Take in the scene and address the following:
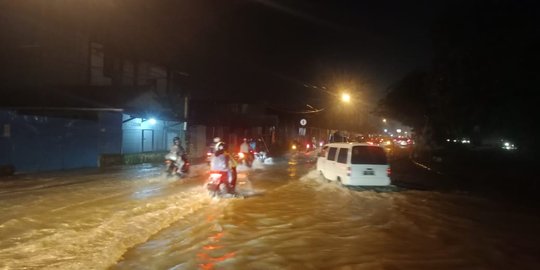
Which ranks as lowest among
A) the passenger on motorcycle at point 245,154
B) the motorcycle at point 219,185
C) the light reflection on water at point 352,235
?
the light reflection on water at point 352,235

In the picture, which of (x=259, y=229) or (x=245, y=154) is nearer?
(x=259, y=229)

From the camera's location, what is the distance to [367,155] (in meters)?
16.8

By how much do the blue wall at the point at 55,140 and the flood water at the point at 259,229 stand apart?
14.1ft

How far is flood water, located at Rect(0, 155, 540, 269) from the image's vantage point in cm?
784

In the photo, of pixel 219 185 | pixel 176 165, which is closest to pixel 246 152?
pixel 176 165

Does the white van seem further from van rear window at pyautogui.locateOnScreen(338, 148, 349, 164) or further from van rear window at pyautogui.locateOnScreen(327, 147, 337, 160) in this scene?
van rear window at pyautogui.locateOnScreen(327, 147, 337, 160)

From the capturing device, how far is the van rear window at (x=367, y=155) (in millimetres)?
16688

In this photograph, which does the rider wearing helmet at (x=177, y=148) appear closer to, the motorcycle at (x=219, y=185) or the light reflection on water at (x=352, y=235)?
the motorcycle at (x=219, y=185)

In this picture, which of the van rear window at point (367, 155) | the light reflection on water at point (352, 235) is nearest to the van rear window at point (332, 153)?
the van rear window at point (367, 155)

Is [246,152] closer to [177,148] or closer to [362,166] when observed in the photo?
[177,148]

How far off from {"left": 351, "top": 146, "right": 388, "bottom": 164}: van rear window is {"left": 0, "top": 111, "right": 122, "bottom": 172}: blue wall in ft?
47.0

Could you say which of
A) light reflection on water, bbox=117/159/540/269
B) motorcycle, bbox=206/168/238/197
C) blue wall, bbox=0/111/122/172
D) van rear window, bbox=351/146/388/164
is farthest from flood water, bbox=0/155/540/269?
blue wall, bbox=0/111/122/172

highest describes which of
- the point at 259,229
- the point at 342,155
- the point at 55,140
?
the point at 55,140

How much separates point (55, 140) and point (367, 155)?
15.1 meters
